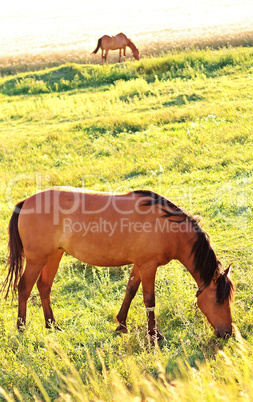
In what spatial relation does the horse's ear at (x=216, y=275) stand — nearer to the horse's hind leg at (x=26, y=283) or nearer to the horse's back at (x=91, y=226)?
the horse's back at (x=91, y=226)

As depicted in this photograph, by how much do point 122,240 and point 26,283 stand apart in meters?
1.21

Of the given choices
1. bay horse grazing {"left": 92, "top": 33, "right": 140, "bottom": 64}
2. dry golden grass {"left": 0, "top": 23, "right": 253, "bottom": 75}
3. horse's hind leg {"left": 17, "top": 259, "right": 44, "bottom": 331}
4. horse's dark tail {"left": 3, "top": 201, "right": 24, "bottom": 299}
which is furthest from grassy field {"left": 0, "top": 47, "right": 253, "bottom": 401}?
dry golden grass {"left": 0, "top": 23, "right": 253, "bottom": 75}

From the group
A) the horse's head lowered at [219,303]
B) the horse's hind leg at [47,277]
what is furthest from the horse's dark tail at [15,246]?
the horse's head lowered at [219,303]

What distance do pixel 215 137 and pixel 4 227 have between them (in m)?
5.34

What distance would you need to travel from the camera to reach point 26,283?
16.5ft

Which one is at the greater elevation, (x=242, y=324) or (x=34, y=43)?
(x=34, y=43)

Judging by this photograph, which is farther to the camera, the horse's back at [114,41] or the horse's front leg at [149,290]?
the horse's back at [114,41]

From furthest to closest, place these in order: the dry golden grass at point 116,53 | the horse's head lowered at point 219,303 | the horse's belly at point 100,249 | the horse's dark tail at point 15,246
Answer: the dry golden grass at point 116,53
the horse's dark tail at point 15,246
the horse's belly at point 100,249
the horse's head lowered at point 219,303

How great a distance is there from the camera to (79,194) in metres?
5.00

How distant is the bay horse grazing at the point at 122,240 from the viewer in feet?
14.3

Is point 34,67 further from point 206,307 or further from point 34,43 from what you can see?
point 206,307

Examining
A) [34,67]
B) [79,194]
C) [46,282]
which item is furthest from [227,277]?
[34,67]

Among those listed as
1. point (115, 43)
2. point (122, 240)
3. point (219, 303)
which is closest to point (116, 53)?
point (115, 43)

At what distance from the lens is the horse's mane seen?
423 centimetres
